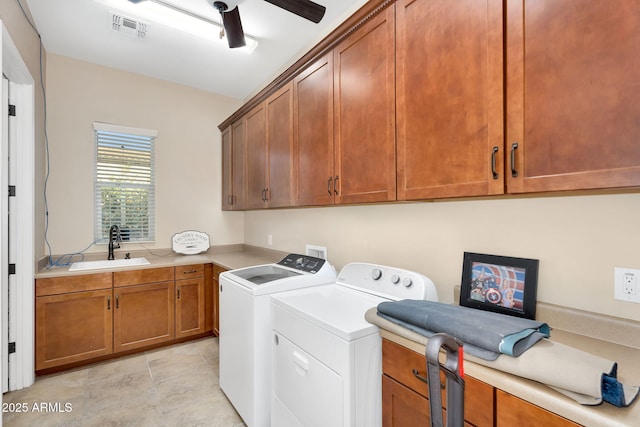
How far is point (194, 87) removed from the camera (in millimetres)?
3627

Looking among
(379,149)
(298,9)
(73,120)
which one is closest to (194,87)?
(73,120)

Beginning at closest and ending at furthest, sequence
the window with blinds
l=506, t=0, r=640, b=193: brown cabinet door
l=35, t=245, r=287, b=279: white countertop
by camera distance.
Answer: l=506, t=0, r=640, b=193: brown cabinet door < l=35, t=245, r=287, b=279: white countertop < the window with blinds

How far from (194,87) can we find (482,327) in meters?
3.84

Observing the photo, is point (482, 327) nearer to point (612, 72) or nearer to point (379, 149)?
point (612, 72)

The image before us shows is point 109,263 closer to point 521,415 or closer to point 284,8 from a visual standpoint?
point 284,8

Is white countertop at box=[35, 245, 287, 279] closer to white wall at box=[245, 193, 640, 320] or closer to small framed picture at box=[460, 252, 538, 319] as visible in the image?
white wall at box=[245, 193, 640, 320]

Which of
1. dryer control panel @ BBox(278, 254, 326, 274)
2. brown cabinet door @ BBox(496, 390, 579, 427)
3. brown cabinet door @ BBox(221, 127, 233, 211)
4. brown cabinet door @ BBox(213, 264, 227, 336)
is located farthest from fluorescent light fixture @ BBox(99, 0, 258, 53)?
brown cabinet door @ BBox(496, 390, 579, 427)

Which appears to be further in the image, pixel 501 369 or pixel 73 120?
pixel 73 120

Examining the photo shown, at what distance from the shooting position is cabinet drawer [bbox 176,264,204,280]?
304 centimetres

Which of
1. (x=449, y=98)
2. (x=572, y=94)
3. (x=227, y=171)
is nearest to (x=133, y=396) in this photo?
(x=227, y=171)

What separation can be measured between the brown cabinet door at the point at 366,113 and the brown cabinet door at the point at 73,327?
2.41m

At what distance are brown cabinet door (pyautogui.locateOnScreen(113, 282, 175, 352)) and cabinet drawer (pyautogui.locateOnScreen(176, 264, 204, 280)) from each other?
0.12 metres

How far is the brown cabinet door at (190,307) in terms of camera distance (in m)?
3.04

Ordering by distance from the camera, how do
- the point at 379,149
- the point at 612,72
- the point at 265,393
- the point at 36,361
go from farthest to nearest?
the point at 36,361 → the point at 265,393 → the point at 379,149 → the point at 612,72
